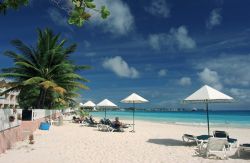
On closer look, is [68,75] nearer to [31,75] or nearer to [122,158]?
[31,75]

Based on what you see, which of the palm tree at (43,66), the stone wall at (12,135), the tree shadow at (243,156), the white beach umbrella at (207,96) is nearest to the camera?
the tree shadow at (243,156)

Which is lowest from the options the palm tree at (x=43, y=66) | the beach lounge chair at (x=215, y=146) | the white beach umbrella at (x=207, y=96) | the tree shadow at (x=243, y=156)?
the tree shadow at (x=243, y=156)

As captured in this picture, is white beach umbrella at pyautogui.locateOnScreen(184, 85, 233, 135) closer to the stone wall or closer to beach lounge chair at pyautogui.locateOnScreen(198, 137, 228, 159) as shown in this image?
beach lounge chair at pyautogui.locateOnScreen(198, 137, 228, 159)

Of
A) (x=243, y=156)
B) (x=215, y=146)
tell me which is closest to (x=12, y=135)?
(x=215, y=146)

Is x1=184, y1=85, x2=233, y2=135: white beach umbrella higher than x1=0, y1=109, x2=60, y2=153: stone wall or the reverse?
higher

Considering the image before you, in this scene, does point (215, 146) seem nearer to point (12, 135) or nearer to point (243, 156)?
point (243, 156)

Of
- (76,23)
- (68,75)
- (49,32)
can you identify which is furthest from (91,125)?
(76,23)

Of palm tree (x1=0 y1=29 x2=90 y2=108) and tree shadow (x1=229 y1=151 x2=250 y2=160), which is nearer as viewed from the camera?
→ tree shadow (x1=229 y1=151 x2=250 y2=160)

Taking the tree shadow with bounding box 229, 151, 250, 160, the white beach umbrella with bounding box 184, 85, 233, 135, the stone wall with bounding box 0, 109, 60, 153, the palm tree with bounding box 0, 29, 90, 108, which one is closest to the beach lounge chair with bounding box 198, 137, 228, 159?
the tree shadow with bounding box 229, 151, 250, 160

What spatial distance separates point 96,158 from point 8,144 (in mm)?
3234

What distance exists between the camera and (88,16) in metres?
2.54

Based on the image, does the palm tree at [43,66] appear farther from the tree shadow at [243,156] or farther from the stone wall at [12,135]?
the tree shadow at [243,156]

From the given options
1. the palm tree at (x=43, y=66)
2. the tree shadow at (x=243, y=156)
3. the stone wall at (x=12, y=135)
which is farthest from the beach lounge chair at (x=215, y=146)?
the palm tree at (x=43, y=66)

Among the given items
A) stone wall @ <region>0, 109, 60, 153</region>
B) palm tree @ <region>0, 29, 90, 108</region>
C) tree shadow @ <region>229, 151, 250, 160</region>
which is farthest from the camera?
palm tree @ <region>0, 29, 90, 108</region>
